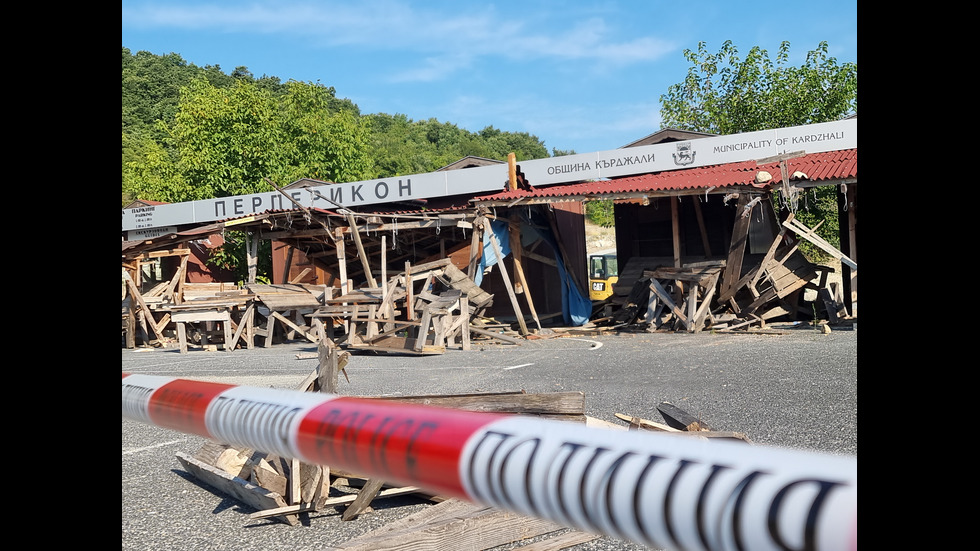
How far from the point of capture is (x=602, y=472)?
83 centimetres

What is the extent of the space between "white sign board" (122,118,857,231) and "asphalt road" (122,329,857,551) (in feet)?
18.8

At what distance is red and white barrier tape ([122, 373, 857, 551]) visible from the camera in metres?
0.70

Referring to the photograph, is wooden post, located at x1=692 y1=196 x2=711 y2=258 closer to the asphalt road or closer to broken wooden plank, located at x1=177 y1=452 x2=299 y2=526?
the asphalt road

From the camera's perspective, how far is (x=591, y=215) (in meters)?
72.4

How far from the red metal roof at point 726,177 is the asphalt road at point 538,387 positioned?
288 centimetres

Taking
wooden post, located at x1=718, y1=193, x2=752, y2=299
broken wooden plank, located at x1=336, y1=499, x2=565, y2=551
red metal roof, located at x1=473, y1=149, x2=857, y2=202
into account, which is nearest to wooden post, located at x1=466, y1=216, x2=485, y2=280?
red metal roof, located at x1=473, y1=149, x2=857, y2=202

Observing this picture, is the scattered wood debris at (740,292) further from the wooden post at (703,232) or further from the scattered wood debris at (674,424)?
the scattered wood debris at (674,424)

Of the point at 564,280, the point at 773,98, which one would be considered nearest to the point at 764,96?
the point at 773,98

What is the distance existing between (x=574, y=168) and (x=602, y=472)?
63.1ft

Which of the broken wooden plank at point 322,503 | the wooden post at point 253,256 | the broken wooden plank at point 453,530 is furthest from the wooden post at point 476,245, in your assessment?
the broken wooden plank at point 453,530
